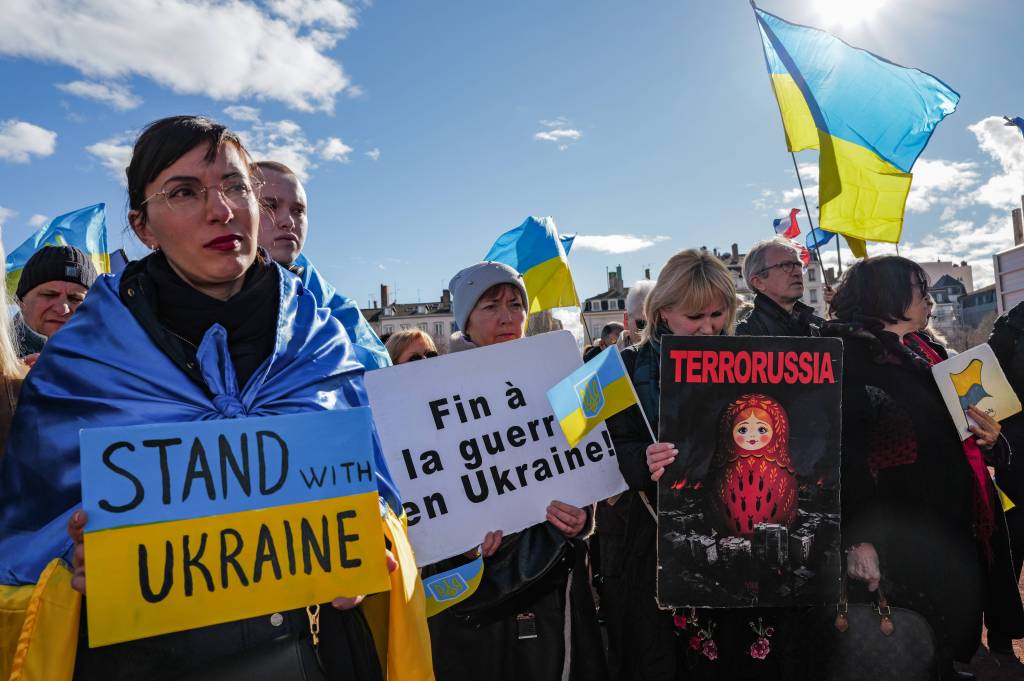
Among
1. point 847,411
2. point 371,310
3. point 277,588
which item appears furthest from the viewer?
point 371,310

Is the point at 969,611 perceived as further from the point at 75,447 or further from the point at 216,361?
the point at 75,447

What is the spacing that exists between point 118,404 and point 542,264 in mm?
6279

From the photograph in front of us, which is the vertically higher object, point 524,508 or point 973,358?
point 973,358

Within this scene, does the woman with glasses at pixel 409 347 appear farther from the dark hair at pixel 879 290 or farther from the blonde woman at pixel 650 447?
the dark hair at pixel 879 290

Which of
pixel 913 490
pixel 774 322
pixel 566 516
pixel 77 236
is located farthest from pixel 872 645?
pixel 77 236

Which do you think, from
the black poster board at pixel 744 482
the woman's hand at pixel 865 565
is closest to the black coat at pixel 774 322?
the woman's hand at pixel 865 565

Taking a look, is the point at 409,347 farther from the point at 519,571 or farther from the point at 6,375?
the point at 6,375

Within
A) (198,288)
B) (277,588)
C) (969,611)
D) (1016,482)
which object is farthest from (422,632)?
(1016,482)

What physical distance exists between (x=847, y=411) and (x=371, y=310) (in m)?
73.0

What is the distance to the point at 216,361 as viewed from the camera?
1.79m

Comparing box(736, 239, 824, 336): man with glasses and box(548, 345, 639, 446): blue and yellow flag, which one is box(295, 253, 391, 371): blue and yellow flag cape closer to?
box(548, 345, 639, 446): blue and yellow flag

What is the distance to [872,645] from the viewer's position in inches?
116

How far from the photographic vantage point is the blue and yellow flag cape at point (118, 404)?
63.7 inches

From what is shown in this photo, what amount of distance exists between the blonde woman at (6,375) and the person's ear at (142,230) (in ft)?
2.08
